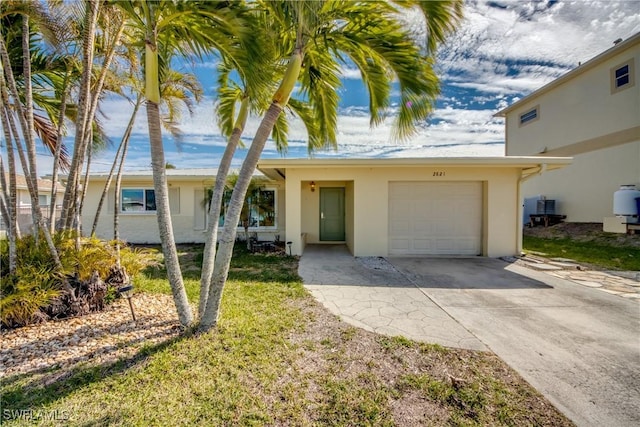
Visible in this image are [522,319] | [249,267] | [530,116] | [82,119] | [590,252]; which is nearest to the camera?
[82,119]

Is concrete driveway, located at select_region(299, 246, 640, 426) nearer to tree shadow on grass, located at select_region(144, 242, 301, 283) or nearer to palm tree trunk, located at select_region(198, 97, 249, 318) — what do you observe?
tree shadow on grass, located at select_region(144, 242, 301, 283)

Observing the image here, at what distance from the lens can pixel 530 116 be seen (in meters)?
17.5

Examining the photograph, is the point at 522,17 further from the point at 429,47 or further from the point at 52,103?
the point at 52,103

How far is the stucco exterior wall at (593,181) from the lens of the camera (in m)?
11.8

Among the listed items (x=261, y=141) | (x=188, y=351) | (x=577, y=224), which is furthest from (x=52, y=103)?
(x=577, y=224)

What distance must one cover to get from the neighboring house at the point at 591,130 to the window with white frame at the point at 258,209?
15.2 m

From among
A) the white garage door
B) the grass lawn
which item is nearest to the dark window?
the white garage door

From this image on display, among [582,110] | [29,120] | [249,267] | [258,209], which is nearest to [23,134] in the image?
[29,120]

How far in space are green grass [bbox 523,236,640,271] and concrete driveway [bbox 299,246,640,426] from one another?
3056 mm

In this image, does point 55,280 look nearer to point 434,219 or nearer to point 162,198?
point 162,198

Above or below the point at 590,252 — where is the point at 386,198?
above

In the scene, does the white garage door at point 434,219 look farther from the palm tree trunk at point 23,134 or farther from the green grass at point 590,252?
the palm tree trunk at point 23,134

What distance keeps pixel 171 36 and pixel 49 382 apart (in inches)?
175

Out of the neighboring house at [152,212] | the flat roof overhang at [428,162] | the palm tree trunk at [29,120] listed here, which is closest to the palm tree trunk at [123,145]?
the palm tree trunk at [29,120]
